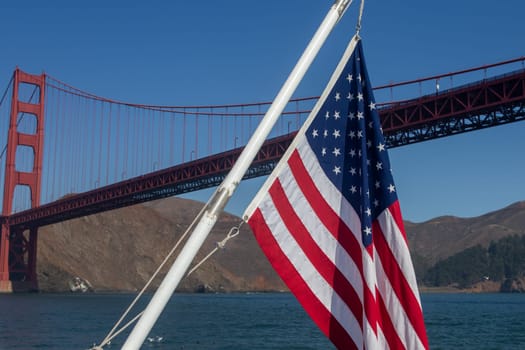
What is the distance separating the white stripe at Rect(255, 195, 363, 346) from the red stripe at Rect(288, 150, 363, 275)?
24 centimetres

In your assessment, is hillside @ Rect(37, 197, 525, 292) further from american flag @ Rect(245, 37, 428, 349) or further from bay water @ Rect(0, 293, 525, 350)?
american flag @ Rect(245, 37, 428, 349)

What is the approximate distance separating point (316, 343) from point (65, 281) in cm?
6549

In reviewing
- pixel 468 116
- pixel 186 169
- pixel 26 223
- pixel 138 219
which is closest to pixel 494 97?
pixel 468 116

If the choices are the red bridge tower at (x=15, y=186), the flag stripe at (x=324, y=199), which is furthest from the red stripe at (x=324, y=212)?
the red bridge tower at (x=15, y=186)

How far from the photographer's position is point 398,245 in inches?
182

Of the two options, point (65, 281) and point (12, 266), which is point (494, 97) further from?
point (65, 281)

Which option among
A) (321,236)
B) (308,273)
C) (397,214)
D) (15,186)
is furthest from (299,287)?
(15,186)

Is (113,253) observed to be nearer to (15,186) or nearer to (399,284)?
(15,186)

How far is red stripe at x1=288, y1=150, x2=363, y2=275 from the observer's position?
4.78m

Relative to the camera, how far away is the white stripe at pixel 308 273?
184 inches

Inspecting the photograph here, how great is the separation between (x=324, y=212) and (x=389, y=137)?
41918 millimetres

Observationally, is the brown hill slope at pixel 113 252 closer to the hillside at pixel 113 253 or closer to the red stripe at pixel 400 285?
the hillside at pixel 113 253

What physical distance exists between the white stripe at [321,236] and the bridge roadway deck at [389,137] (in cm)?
3596

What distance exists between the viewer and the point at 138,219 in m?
121
